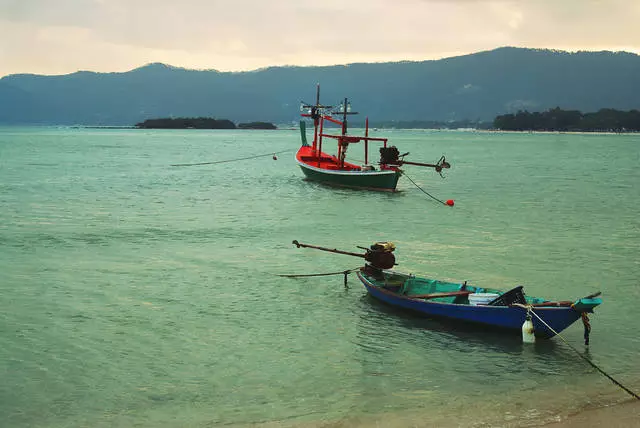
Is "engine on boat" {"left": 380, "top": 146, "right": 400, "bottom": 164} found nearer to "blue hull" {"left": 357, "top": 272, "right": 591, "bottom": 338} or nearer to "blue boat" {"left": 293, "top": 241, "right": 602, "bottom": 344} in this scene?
"blue boat" {"left": 293, "top": 241, "right": 602, "bottom": 344}

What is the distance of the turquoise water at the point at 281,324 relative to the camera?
1435 cm

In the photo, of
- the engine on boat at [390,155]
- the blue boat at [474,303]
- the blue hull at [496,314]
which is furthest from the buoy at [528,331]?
the engine on boat at [390,155]

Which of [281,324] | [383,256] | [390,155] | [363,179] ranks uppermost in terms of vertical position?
[390,155]

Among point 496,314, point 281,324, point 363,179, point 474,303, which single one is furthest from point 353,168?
point 496,314

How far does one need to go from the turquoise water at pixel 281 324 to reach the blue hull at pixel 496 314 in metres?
0.44

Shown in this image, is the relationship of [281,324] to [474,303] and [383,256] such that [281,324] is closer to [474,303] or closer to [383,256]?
[383,256]

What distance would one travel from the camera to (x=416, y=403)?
567 inches

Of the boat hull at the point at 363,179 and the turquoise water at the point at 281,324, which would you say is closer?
the turquoise water at the point at 281,324

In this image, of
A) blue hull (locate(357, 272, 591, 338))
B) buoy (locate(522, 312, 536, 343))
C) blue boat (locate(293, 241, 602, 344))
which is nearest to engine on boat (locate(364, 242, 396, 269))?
blue boat (locate(293, 241, 602, 344))

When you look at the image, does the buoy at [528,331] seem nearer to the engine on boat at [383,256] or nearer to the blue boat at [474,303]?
the blue boat at [474,303]

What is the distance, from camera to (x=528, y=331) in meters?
17.1

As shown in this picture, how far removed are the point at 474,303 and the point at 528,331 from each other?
1.54 m

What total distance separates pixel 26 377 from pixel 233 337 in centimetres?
532

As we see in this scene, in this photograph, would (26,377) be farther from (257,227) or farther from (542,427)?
(257,227)
